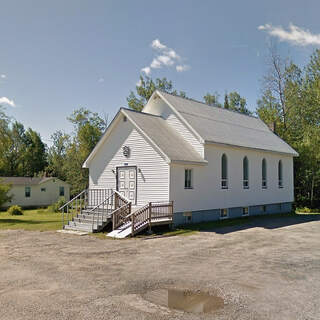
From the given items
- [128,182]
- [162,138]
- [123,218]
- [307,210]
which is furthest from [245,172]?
[307,210]

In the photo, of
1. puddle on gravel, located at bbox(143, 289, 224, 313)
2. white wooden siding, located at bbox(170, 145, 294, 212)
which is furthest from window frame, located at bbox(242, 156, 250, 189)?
puddle on gravel, located at bbox(143, 289, 224, 313)

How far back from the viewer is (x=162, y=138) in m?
19.3

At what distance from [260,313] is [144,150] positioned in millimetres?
13561

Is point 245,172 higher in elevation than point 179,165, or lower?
lower

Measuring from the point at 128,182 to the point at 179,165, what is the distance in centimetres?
338

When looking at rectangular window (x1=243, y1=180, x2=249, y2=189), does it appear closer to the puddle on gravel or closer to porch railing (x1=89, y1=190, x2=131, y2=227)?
porch railing (x1=89, y1=190, x2=131, y2=227)

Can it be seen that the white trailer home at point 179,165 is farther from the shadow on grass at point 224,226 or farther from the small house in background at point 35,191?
the small house in background at point 35,191

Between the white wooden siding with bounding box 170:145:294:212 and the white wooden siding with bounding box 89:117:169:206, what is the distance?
2.47 ft

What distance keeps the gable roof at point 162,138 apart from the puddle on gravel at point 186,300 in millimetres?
10073

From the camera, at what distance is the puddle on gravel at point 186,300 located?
686 cm

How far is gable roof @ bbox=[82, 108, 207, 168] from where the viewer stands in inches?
717

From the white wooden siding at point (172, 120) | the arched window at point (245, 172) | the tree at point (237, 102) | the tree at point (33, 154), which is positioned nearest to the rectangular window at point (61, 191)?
the tree at point (33, 154)

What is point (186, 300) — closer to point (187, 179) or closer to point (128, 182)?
point (187, 179)

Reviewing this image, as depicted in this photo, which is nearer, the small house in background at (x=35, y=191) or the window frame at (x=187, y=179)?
the window frame at (x=187, y=179)
